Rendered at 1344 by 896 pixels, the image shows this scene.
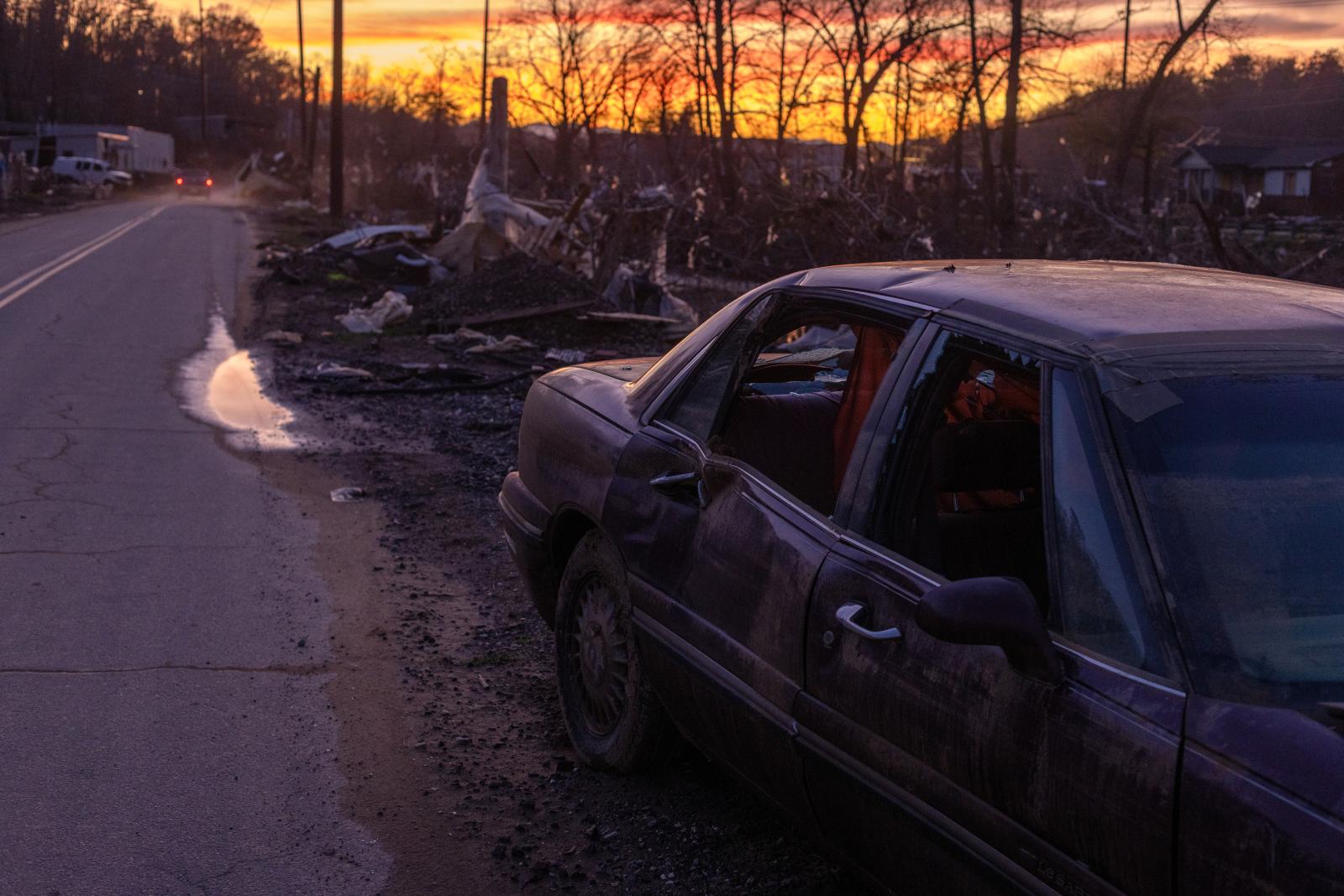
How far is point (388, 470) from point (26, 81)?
11034 cm

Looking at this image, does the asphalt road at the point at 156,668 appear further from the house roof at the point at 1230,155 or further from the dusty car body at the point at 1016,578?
the house roof at the point at 1230,155

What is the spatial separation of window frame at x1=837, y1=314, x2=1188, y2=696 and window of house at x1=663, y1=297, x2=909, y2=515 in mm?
712

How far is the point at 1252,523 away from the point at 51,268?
23632 mm

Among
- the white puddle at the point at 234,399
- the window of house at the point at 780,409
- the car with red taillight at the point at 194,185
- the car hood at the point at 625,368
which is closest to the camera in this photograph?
the window of house at the point at 780,409

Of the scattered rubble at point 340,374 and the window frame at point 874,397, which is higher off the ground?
the window frame at point 874,397

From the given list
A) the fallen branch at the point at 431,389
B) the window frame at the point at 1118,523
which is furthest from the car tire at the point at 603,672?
the fallen branch at the point at 431,389

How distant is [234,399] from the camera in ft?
37.8

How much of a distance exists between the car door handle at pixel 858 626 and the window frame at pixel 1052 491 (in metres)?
0.13

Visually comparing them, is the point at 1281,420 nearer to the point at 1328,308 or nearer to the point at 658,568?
the point at 1328,308

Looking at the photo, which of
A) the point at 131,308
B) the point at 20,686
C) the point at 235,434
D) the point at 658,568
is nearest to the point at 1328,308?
the point at 658,568

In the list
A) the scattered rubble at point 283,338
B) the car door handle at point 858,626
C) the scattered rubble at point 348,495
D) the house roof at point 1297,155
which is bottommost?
the scattered rubble at point 348,495

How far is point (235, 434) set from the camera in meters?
9.80

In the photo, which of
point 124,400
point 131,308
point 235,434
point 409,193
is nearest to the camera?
point 235,434

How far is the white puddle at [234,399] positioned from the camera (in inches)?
387
